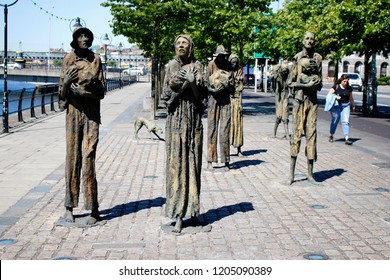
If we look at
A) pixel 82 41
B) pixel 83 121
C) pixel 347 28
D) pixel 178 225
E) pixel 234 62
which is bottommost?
pixel 178 225

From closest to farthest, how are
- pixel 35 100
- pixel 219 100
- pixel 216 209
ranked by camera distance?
pixel 216 209
pixel 219 100
pixel 35 100

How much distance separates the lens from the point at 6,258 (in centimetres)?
580

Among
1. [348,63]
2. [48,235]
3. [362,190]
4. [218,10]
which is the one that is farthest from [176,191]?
[348,63]

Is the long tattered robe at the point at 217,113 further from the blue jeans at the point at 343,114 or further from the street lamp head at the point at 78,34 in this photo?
the blue jeans at the point at 343,114

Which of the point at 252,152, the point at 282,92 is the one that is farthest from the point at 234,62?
the point at 282,92

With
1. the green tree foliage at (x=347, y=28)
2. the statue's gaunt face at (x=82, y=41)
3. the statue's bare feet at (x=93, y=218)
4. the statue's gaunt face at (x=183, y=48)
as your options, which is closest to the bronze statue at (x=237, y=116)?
the statue's bare feet at (x=93, y=218)

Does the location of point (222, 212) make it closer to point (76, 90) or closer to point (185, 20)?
point (76, 90)

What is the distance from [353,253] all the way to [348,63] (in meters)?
82.1

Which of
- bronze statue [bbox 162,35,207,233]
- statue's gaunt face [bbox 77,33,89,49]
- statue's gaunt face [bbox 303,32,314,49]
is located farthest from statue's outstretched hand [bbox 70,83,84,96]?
statue's gaunt face [bbox 303,32,314,49]

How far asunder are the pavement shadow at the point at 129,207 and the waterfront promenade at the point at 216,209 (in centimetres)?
1

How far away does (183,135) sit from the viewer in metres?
6.58

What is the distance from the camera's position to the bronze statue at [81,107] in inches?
270

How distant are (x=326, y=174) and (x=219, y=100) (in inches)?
103

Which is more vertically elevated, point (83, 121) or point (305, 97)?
point (305, 97)
